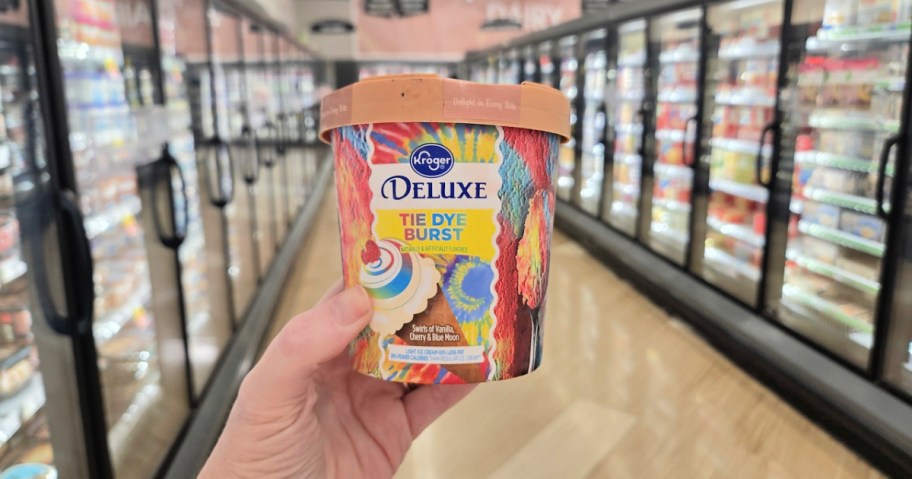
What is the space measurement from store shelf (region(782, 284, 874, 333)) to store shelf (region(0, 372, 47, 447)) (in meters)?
3.27

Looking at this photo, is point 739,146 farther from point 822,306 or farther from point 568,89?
point 568,89

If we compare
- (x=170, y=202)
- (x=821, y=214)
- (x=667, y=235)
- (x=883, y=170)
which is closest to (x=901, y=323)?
(x=883, y=170)

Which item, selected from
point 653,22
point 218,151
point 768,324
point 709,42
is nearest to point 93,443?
point 218,151

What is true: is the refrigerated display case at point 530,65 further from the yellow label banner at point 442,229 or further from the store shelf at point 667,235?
the yellow label banner at point 442,229

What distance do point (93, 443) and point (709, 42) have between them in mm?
3716

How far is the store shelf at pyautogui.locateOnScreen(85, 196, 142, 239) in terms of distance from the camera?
2.11 m

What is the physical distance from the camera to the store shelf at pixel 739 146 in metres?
4.20

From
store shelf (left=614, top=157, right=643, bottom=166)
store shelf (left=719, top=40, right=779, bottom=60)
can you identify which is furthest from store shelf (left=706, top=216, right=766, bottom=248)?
store shelf (left=614, top=157, right=643, bottom=166)

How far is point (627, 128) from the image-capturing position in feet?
19.3

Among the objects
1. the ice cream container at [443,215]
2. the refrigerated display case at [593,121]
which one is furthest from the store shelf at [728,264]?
the ice cream container at [443,215]

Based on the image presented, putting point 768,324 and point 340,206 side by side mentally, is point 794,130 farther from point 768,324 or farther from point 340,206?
point 340,206

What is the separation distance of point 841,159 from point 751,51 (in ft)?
2.79

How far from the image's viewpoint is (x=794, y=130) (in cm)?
347

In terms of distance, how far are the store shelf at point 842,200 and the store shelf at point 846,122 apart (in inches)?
12.9
